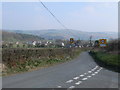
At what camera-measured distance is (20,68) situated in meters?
20.6

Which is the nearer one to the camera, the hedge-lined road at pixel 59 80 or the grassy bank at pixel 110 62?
the hedge-lined road at pixel 59 80

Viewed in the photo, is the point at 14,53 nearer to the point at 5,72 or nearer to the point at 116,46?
the point at 5,72

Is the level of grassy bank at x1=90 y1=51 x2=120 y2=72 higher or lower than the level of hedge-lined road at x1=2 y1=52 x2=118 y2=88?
lower

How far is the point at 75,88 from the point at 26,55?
49.8 feet

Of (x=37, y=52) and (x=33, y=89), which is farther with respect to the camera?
(x=37, y=52)

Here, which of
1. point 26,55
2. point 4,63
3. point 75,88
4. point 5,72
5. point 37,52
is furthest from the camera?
point 37,52

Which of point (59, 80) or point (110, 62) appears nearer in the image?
point (59, 80)

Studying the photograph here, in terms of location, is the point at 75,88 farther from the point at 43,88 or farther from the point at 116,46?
the point at 116,46

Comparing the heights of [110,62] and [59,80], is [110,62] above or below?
below

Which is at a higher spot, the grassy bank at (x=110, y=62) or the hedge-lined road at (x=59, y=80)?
the hedge-lined road at (x=59, y=80)

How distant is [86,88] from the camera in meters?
11.6

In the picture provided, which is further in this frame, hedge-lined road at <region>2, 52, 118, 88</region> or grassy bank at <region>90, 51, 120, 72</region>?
grassy bank at <region>90, 51, 120, 72</region>

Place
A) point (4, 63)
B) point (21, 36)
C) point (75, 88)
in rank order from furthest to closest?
point (21, 36) → point (4, 63) → point (75, 88)

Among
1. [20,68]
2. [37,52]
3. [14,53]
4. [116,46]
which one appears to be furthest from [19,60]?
[116,46]
